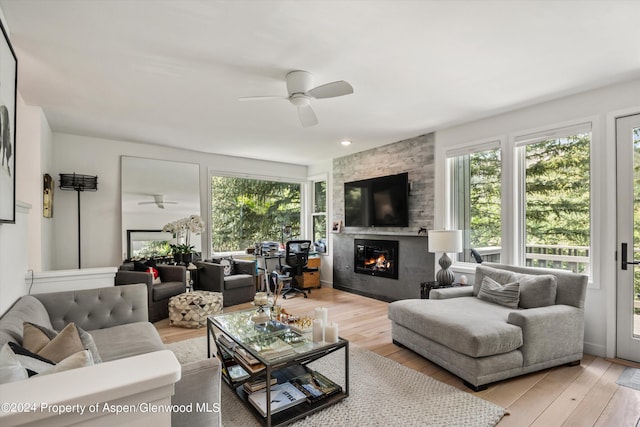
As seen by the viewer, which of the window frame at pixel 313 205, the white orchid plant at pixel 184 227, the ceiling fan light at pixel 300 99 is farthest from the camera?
the window frame at pixel 313 205

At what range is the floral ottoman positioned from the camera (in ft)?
12.4

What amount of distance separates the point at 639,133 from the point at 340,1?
2.95 meters

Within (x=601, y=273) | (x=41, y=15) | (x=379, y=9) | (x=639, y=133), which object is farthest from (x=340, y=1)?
(x=601, y=273)

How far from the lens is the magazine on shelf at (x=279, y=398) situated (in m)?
2.00

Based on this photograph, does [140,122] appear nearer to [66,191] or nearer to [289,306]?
[66,191]

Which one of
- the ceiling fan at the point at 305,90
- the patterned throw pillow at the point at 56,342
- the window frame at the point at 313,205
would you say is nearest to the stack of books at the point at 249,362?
the patterned throw pillow at the point at 56,342

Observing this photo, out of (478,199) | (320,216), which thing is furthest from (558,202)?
(320,216)

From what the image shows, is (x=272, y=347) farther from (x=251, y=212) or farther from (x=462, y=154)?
(x=251, y=212)

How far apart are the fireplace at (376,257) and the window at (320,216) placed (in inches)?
37.7

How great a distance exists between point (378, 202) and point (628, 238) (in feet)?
9.70

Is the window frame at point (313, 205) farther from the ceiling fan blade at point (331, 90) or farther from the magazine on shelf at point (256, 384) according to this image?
the magazine on shelf at point (256, 384)

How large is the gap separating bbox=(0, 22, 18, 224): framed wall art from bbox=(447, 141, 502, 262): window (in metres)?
4.30

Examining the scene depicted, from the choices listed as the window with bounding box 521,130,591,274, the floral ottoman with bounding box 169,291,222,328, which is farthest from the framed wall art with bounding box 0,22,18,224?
the window with bounding box 521,130,591,274

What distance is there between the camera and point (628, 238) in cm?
283
